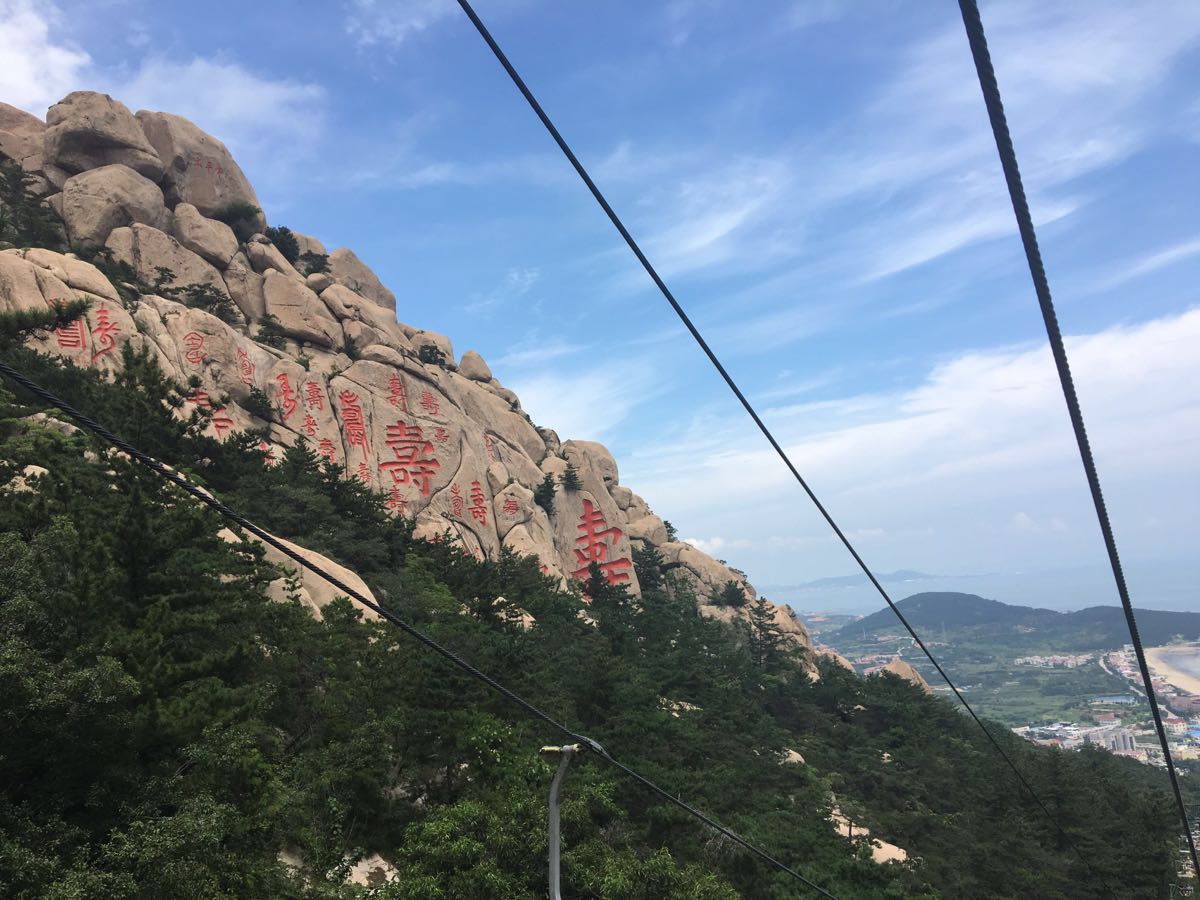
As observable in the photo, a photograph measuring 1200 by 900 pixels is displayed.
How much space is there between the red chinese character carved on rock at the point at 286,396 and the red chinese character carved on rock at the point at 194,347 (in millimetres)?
2888

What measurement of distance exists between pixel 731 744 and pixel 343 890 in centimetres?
1307

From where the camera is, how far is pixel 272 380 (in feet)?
95.1

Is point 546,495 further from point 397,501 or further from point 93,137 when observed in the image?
point 93,137

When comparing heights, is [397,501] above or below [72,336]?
below

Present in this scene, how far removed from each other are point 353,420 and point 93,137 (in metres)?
19.5

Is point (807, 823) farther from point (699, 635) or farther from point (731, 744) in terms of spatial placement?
point (699, 635)

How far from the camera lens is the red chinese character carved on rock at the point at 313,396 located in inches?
1164

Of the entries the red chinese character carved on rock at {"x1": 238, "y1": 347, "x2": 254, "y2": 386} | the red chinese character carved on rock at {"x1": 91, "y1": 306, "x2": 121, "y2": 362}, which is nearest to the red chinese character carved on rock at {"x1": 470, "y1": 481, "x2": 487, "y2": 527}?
the red chinese character carved on rock at {"x1": 238, "y1": 347, "x2": 254, "y2": 386}

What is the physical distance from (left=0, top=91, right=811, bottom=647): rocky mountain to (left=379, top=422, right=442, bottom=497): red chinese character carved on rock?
6 cm

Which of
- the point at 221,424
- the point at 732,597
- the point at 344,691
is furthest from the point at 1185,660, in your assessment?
the point at 344,691

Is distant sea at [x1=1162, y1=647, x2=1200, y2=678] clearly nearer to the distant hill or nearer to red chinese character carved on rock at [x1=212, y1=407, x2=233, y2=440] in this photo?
the distant hill

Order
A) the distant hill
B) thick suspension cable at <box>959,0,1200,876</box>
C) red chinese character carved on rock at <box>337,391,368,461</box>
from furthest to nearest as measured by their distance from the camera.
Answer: the distant hill
red chinese character carved on rock at <box>337,391,368,461</box>
thick suspension cable at <box>959,0,1200,876</box>

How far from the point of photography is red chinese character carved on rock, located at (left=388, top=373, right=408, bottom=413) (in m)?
32.2

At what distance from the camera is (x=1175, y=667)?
431ft
